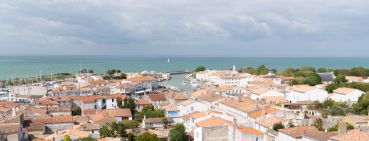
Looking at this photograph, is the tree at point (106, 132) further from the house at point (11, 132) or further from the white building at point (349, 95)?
the white building at point (349, 95)

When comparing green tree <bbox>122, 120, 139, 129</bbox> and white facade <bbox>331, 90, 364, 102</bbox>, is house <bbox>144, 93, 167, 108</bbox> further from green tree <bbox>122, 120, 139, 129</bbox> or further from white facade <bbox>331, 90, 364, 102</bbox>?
white facade <bbox>331, 90, 364, 102</bbox>

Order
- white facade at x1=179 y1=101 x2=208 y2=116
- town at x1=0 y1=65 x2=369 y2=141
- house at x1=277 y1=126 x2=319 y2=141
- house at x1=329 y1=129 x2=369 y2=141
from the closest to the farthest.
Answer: house at x1=329 y1=129 x2=369 y2=141, house at x1=277 y1=126 x2=319 y2=141, town at x1=0 y1=65 x2=369 y2=141, white facade at x1=179 y1=101 x2=208 y2=116

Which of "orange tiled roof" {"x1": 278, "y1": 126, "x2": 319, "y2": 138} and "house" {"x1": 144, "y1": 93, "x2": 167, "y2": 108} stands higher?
"orange tiled roof" {"x1": 278, "y1": 126, "x2": 319, "y2": 138}

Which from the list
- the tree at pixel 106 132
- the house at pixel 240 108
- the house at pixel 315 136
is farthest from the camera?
the house at pixel 240 108

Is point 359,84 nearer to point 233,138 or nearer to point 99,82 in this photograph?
point 233,138

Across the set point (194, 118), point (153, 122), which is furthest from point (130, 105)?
point (194, 118)

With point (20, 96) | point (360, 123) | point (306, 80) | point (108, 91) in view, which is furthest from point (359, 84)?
point (20, 96)

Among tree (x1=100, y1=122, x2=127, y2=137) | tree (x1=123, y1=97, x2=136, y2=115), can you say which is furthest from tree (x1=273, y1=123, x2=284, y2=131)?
tree (x1=123, y1=97, x2=136, y2=115)

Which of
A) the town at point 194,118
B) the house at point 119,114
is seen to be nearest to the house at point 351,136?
the town at point 194,118

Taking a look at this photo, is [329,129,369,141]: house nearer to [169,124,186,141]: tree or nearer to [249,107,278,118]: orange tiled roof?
[169,124,186,141]: tree

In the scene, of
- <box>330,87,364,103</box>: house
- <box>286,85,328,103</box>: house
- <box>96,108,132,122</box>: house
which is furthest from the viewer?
<box>286,85,328,103</box>: house

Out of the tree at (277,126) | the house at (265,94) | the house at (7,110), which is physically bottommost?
the house at (7,110)

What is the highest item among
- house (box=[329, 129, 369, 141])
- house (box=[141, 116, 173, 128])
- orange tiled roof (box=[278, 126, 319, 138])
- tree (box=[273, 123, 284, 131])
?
house (box=[329, 129, 369, 141])

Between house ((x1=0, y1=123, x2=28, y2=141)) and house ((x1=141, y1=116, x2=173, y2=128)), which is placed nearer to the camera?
house ((x1=0, y1=123, x2=28, y2=141))
